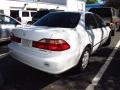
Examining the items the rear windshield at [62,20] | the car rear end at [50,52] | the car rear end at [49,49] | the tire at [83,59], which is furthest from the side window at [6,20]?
the car rear end at [50,52]

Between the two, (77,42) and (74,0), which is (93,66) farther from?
(74,0)

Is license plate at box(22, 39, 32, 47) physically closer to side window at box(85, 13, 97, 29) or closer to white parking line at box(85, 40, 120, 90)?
white parking line at box(85, 40, 120, 90)

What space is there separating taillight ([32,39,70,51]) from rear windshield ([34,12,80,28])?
1.08m

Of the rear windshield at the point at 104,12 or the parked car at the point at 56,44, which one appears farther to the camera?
the rear windshield at the point at 104,12

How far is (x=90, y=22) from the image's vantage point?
25.1 feet

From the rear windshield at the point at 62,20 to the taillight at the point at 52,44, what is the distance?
1082mm

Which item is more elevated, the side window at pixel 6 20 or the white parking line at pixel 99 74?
the side window at pixel 6 20

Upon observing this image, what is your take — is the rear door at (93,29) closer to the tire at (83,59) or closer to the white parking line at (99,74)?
the tire at (83,59)

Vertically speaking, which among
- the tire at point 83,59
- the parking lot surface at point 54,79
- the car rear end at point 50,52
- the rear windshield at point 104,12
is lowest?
the parking lot surface at point 54,79

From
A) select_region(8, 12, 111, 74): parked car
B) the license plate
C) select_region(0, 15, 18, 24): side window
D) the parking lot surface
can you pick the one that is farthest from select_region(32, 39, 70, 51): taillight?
select_region(0, 15, 18, 24): side window

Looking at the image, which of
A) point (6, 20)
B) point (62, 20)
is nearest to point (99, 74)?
point (62, 20)

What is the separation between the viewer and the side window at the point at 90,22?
287 inches

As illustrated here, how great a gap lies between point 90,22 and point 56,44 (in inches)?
89.1

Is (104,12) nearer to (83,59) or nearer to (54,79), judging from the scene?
(83,59)
